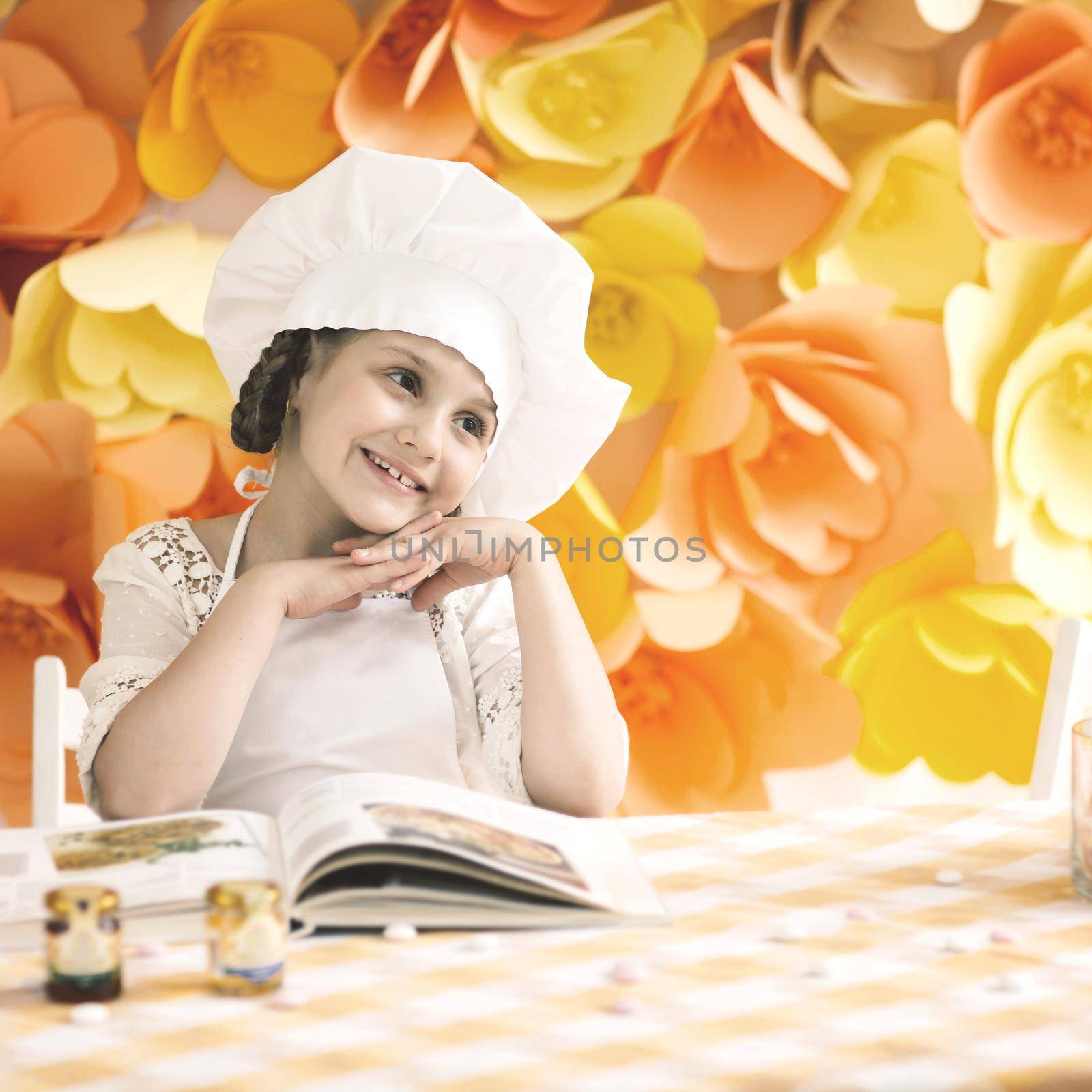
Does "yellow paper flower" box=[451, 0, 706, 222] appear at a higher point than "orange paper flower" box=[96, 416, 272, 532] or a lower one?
higher

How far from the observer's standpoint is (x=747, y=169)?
154cm

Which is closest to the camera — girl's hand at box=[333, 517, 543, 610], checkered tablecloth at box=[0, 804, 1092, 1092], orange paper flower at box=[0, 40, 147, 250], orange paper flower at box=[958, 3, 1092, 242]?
checkered tablecloth at box=[0, 804, 1092, 1092]

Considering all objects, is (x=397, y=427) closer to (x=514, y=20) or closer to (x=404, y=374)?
(x=404, y=374)

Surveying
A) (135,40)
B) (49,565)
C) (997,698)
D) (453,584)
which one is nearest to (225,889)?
(453,584)

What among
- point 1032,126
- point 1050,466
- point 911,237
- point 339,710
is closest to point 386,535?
point 339,710

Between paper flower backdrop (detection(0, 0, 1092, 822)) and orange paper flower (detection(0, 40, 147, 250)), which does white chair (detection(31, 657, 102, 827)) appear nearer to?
paper flower backdrop (detection(0, 0, 1092, 822))

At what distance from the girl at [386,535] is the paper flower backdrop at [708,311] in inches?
11.9

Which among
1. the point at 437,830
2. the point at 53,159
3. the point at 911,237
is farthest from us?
the point at 911,237

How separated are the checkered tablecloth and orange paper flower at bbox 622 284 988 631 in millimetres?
834

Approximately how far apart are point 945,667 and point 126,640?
1104 mm

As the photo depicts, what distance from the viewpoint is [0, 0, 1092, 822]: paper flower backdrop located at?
1.40 meters

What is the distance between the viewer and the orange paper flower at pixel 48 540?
4.59 ft

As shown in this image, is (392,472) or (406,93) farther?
(406,93)

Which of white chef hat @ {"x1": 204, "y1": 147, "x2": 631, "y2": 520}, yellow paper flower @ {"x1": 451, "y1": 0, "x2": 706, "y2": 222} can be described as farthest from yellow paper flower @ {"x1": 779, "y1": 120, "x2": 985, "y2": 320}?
white chef hat @ {"x1": 204, "y1": 147, "x2": 631, "y2": 520}
